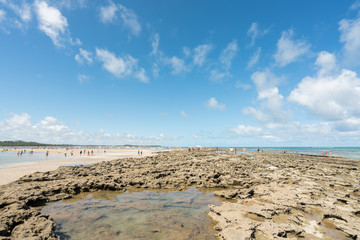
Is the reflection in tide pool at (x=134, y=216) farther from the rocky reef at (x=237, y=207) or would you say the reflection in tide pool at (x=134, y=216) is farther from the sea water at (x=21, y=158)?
the sea water at (x=21, y=158)

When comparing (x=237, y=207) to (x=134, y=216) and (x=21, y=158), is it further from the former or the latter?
(x=21, y=158)

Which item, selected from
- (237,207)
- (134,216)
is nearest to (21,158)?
(134,216)

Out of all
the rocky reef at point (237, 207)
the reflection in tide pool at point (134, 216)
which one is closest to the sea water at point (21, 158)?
the rocky reef at point (237, 207)

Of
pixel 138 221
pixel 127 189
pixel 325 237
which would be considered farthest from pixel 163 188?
pixel 325 237

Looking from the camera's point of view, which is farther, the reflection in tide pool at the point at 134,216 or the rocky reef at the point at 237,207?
the reflection in tide pool at the point at 134,216

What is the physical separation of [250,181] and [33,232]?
44.6 feet

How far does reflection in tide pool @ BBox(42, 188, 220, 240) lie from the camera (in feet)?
19.5

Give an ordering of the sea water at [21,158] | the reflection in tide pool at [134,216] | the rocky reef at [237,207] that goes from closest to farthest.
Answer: the rocky reef at [237,207] → the reflection in tide pool at [134,216] → the sea water at [21,158]

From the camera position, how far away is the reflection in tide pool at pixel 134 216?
234 inches

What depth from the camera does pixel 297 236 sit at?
568cm

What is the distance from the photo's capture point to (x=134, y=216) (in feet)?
24.5

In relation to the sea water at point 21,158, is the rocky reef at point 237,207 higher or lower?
higher

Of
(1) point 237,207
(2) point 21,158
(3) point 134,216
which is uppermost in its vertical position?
(1) point 237,207

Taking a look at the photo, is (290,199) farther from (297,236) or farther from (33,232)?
(33,232)
